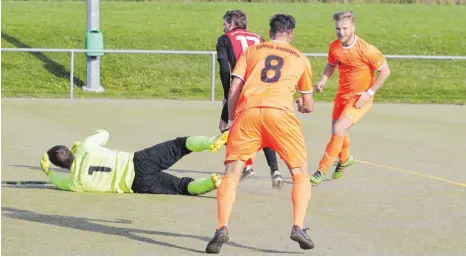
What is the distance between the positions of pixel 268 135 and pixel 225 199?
22.9 inches

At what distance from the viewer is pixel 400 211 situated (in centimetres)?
1043

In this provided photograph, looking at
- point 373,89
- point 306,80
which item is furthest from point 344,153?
point 306,80

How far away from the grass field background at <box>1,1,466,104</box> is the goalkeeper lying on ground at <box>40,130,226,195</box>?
15.1m

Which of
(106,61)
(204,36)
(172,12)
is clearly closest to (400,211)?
(106,61)

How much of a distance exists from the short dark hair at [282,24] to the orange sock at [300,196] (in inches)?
42.8

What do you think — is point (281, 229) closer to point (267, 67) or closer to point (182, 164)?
point (267, 67)

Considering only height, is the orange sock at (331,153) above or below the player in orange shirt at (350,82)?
below

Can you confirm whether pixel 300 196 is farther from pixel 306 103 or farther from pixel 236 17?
pixel 236 17

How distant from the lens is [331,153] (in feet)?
39.8

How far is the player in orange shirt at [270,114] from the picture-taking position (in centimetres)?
841

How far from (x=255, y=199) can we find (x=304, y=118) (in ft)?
33.6

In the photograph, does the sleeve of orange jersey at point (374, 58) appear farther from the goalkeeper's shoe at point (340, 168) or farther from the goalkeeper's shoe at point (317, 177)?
the goalkeeper's shoe at point (317, 177)

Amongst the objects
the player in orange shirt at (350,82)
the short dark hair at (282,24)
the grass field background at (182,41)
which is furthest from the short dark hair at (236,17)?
the grass field background at (182,41)

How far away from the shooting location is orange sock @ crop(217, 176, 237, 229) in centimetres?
820
